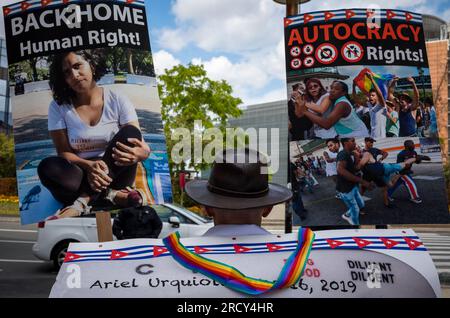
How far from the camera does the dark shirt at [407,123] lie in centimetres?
421

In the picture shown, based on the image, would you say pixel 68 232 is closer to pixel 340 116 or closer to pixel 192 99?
pixel 340 116

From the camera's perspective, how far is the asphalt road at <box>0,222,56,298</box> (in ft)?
23.3

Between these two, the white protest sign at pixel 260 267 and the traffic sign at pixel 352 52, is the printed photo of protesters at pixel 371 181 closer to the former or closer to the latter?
the traffic sign at pixel 352 52

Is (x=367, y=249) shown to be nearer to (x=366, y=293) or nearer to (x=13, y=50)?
(x=366, y=293)

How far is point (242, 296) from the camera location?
1.51 m

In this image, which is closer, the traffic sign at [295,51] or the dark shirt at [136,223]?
the traffic sign at [295,51]

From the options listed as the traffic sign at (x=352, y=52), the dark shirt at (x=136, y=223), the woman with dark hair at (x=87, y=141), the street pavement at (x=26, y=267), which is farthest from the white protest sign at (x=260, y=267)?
the street pavement at (x=26, y=267)

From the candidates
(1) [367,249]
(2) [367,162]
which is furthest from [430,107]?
(1) [367,249]

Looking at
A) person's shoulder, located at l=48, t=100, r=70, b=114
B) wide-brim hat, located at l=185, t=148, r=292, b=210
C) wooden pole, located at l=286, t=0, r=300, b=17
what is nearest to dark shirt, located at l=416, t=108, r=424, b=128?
wooden pole, located at l=286, t=0, r=300, b=17

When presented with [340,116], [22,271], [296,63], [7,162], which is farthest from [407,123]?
[7,162]

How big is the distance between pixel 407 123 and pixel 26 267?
798 cm

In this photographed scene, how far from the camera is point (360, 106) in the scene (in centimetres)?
423

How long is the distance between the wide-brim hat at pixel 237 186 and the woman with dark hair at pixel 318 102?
8.03 feet
